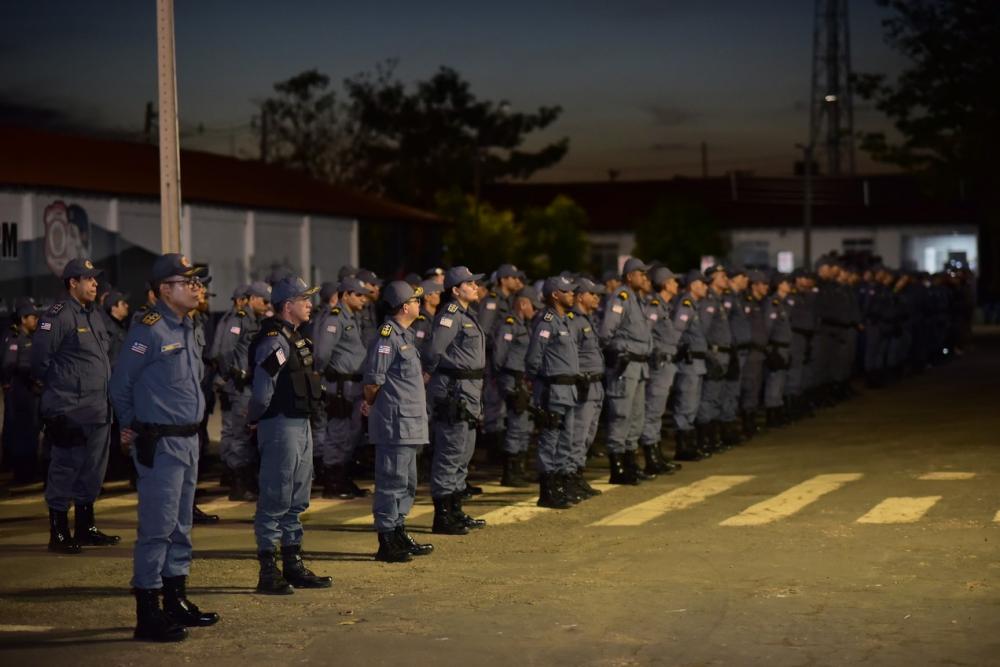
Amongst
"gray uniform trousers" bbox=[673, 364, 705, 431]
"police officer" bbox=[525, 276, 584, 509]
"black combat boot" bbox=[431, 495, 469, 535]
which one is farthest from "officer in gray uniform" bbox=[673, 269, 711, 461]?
"black combat boot" bbox=[431, 495, 469, 535]

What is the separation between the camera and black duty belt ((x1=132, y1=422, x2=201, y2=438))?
903 centimetres

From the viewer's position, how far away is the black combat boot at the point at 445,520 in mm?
12594

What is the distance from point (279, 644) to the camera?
852 cm

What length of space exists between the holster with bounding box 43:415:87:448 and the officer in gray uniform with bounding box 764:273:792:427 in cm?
1144

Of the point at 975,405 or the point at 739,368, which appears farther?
the point at 975,405

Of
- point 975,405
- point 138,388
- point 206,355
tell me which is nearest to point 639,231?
point 975,405

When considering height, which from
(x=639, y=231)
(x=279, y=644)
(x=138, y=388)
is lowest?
(x=279, y=644)

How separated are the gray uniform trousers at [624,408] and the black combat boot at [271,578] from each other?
→ 634 cm

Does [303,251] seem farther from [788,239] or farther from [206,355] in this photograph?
[788,239]

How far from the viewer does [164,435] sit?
9.03 m

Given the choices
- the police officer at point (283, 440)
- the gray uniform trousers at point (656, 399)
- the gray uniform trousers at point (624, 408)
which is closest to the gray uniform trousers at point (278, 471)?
the police officer at point (283, 440)

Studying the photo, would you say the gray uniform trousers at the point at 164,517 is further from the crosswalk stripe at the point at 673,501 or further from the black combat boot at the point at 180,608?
the crosswalk stripe at the point at 673,501

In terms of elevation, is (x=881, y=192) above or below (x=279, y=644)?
above

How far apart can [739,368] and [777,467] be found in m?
2.80
